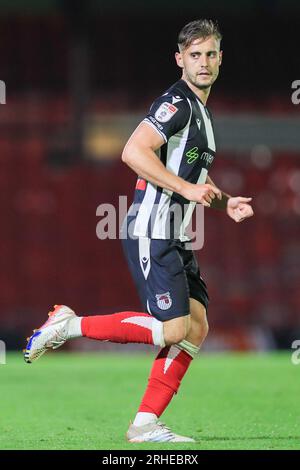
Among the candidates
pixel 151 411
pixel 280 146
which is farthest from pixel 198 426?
pixel 280 146


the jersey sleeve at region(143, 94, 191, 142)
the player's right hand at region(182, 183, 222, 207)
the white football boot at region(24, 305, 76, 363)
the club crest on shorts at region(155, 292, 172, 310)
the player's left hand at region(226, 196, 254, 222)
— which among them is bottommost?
the white football boot at region(24, 305, 76, 363)

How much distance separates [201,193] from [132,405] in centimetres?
256

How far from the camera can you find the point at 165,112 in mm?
4516

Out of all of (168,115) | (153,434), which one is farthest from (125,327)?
(168,115)

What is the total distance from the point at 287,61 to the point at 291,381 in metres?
10.3

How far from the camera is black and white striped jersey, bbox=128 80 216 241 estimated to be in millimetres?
4590

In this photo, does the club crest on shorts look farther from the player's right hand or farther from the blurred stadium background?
the blurred stadium background

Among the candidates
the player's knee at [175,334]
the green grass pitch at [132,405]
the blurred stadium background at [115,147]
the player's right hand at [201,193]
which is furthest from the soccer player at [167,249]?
the blurred stadium background at [115,147]

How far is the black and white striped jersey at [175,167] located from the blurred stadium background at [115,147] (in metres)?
9.51

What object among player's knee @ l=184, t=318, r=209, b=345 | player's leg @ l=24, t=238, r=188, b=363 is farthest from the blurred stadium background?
player's leg @ l=24, t=238, r=188, b=363

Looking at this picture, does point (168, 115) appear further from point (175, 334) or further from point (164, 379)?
point (164, 379)

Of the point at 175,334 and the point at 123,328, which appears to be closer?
the point at 175,334

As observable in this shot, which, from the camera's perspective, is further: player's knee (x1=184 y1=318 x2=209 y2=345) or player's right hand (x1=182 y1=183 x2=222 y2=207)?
player's knee (x1=184 y1=318 x2=209 y2=345)

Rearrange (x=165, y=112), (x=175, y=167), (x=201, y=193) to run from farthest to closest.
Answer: (x=175, y=167) → (x=165, y=112) → (x=201, y=193)
